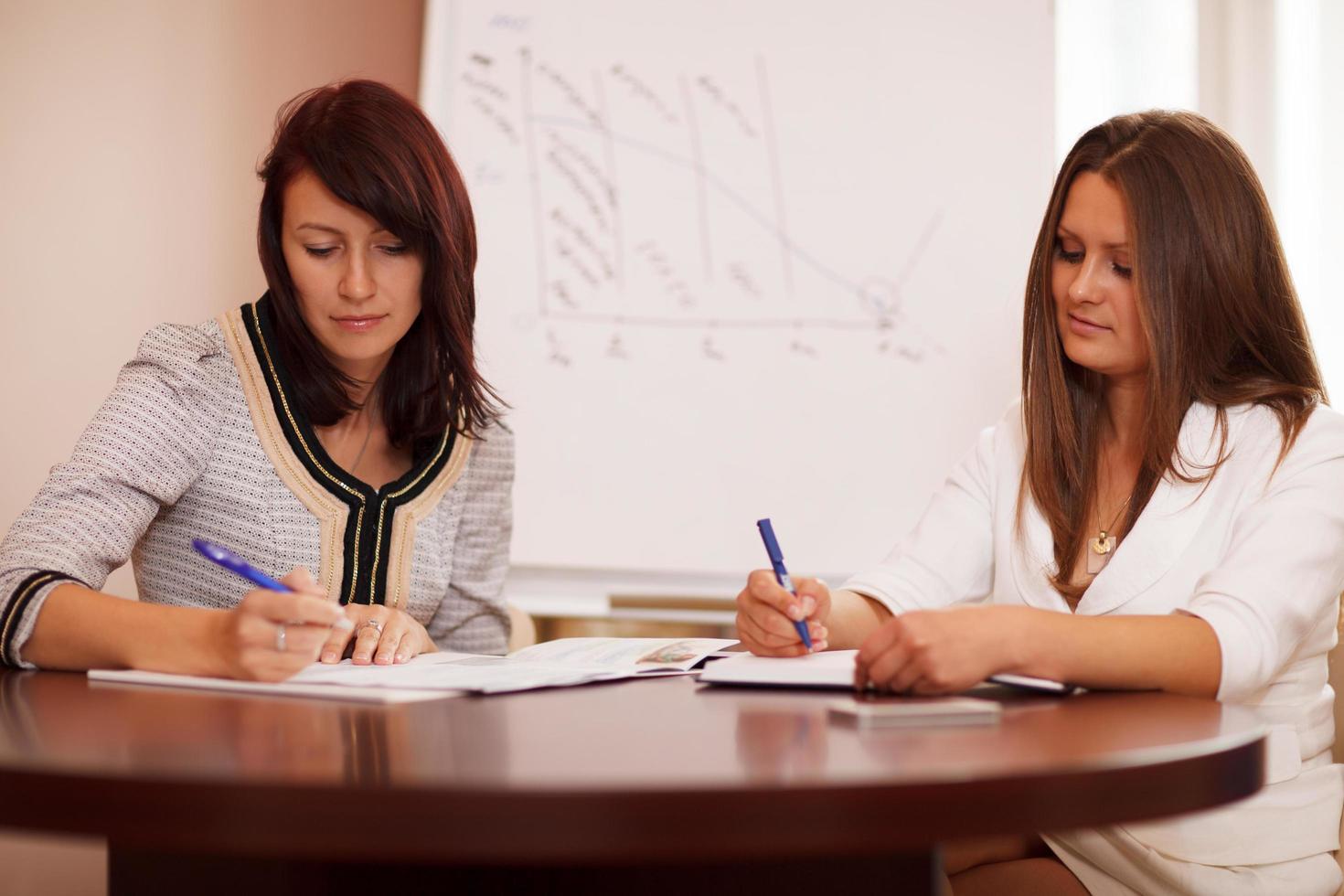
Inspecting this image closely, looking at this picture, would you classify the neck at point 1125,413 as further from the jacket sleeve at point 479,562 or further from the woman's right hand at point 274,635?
the woman's right hand at point 274,635

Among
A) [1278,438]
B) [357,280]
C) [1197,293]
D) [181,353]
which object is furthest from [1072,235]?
[181,353]

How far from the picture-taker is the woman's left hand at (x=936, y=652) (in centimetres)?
93

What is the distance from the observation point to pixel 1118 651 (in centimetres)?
100

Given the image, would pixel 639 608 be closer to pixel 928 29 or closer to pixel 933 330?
pixel 933 330

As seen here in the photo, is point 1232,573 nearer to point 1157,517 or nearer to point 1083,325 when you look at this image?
point 1157,517

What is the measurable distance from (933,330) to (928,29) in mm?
547

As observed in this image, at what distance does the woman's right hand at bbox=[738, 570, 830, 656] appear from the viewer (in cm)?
118

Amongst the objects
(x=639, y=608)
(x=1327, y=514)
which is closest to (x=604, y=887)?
(x=1327, y=514)

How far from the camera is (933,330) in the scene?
7.30 ft

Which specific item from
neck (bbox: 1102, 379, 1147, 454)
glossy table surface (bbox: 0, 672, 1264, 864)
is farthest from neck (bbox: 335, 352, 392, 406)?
neck (bbox: 1102, 379, 1147, 454)

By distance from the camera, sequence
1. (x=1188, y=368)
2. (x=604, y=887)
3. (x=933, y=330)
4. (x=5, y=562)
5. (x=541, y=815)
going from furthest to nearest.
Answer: (x=933, y=330) → (x=1188, y=368) → (x=5, y=562) → (x=604, y=887) → (x=541, y=815)

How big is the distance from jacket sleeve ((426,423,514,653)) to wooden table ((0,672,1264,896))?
75 cm

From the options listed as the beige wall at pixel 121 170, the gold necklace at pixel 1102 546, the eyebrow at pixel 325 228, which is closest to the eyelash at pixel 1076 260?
the gold necklace at pixel 1102 546

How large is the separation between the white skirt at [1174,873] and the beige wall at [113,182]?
1.70 metres
